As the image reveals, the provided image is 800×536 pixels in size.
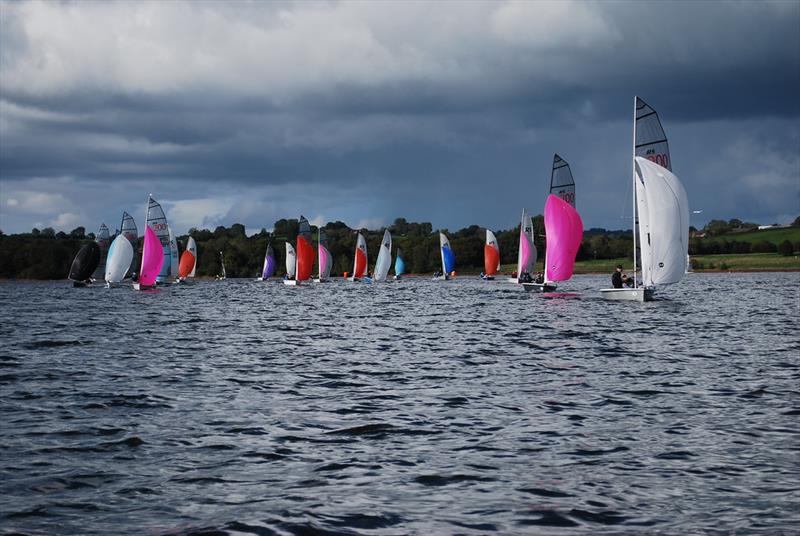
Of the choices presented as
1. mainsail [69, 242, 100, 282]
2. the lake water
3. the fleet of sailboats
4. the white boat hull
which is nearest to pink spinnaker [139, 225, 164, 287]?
the fleet of sailboats

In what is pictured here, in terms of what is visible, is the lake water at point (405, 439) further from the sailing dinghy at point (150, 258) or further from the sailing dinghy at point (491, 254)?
the sailing dinghy at point (491, 254)

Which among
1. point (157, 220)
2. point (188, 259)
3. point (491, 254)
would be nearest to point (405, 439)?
point (157, 220)

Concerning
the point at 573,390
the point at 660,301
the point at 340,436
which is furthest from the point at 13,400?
the point at 660,301

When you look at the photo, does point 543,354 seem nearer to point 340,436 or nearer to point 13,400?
point 340,436

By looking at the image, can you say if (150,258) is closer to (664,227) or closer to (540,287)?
(540,287)

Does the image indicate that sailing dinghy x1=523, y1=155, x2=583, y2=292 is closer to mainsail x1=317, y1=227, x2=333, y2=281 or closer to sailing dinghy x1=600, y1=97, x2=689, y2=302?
sailing dinghy x1=600, y1=97, x2=689, y2=302

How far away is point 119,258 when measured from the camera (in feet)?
308

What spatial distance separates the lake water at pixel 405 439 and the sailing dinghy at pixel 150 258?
197ft

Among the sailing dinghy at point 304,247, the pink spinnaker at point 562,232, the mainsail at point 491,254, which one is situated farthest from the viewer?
the mainsail at point 491,254

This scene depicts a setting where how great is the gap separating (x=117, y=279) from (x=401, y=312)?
56.7 metres

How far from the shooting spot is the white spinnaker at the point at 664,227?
161ft

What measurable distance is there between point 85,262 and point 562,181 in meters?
63.7

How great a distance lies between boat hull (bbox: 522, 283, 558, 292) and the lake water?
43284 millimetres

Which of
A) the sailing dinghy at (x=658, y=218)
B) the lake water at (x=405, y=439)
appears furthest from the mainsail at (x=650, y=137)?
the lake water at (x=405, y=439)
